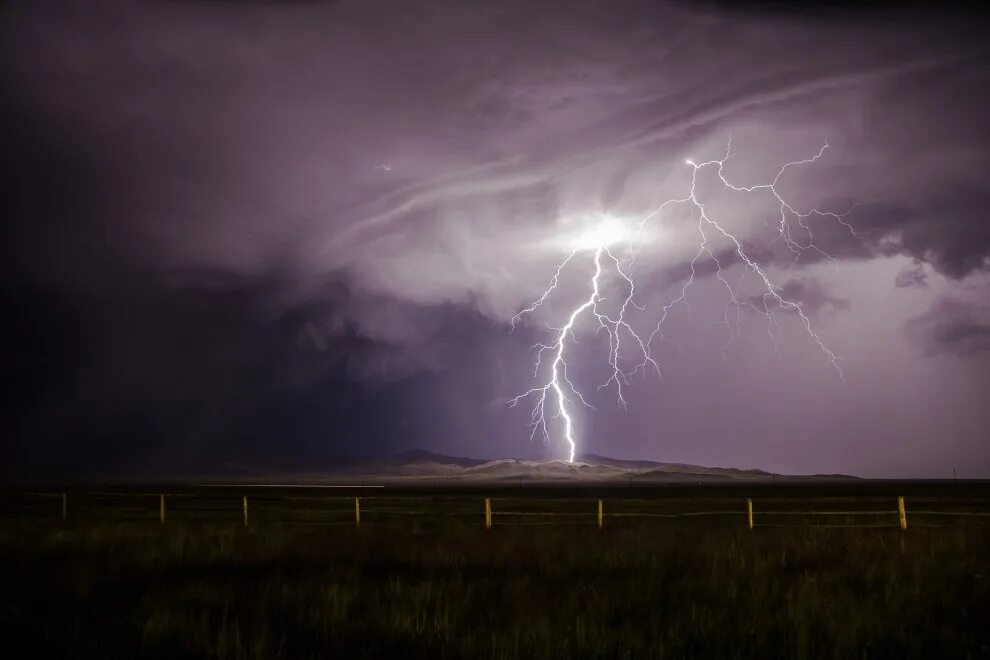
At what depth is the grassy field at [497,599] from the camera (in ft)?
22.8

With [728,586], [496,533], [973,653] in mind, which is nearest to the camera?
[973,653]

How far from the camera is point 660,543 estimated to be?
57.2 ft

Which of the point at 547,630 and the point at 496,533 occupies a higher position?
the point at 547,630

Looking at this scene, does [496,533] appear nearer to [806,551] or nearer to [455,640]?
[806,551]

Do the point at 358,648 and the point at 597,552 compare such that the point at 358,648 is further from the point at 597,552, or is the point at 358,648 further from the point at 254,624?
the point at 597,552

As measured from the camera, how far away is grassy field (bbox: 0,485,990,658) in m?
6.95

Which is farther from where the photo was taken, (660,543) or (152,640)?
(660,543)

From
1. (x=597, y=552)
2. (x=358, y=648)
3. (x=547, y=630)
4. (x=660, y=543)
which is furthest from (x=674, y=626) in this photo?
(x=660, y=543)

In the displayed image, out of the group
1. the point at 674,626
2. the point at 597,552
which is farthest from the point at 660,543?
the point at 674,626

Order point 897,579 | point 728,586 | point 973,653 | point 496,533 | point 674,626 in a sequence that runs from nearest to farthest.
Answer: point 973,653, point 674,626, point 728,586, point 897,579, point 496,533

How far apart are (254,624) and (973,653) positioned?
20.4ft

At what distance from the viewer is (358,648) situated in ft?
22.8

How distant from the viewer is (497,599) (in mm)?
9547

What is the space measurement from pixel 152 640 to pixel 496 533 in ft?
44.7
